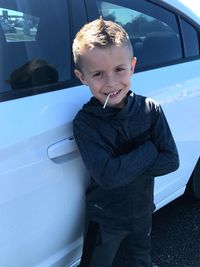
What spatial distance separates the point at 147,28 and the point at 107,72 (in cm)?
77

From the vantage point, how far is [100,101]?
1823mm

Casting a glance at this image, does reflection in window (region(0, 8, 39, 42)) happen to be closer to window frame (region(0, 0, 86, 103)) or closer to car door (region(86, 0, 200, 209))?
window frame (region(0, 0, 86, 103))

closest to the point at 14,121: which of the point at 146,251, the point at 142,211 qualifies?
the point at 142,211

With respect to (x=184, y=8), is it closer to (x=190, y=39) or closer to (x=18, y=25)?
(x=190, y=39)

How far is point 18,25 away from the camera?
179 centimetres

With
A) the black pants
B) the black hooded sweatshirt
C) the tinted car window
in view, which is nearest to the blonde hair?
the black hooded sweatshirt

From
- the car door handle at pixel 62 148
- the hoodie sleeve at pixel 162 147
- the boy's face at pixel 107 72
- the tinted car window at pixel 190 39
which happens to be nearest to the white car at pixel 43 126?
the car door handle at pixel 62 148

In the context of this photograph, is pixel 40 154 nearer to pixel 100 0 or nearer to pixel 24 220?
pixel 24 220

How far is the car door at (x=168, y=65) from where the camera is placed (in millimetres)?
2236

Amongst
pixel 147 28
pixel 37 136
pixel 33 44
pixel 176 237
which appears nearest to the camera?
pixel 37 136

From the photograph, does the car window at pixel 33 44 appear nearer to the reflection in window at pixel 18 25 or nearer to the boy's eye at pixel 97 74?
the reflection in window at pixel 18 25

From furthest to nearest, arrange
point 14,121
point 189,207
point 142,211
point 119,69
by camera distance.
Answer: point 189,207
point 142,211
point 119,69
point 14,121

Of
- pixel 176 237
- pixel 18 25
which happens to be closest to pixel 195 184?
pixel 176 237

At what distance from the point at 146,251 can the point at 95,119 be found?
0.76 meters
